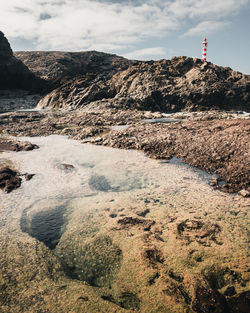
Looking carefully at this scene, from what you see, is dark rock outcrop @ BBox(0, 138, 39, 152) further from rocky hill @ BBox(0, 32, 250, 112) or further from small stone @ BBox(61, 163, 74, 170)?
rocky hill @ BBox(0, 32, 250, 112)

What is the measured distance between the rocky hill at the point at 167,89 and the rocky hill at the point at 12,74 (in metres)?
20.0

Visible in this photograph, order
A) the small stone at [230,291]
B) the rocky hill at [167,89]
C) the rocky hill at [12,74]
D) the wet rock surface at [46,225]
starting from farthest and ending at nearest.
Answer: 1. the rocky hill at [12,74]
2. the rocky hill at [167,89]
3. the wet rock surface at [46,225]
4. the small stone at [230,291]

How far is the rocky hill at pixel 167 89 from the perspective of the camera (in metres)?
34.1

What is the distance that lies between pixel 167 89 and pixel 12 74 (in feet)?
152

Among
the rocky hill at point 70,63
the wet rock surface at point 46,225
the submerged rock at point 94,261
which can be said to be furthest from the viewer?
the rocky hill at point 70,63

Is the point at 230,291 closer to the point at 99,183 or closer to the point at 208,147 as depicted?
the point at 99,183

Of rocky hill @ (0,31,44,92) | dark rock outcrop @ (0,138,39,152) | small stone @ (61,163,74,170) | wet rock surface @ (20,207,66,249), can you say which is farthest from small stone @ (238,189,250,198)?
rocky hill @ (0,31,44,92)

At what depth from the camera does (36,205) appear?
653cm

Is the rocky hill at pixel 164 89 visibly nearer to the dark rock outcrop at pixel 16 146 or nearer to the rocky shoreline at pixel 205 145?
the rocky shoreline at pixel 205 145

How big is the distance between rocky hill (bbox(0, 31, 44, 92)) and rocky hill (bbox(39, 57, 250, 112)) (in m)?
20.0

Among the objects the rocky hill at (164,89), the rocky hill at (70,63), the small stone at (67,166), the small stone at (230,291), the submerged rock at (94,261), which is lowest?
the submerged rock at (94,261)

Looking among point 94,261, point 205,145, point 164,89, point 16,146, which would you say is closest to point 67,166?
point 16,146

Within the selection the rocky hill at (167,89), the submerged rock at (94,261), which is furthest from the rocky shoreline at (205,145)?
the rocky hill at (167,89)

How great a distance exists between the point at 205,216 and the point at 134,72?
136 feet
